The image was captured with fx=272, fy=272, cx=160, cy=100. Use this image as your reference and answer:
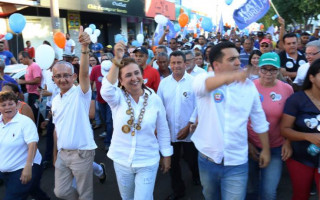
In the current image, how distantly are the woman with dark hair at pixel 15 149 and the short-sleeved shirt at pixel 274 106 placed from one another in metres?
2.41

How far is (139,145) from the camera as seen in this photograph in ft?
8.36

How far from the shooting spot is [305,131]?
8.26ft

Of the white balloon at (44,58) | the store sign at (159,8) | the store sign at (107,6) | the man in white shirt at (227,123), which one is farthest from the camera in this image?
the store sign at (159,8)

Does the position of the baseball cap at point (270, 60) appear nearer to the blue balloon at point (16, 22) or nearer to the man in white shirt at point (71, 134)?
the man in white shirt at point (71, 134)

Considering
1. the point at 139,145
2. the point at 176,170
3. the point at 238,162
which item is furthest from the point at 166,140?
the point at 176,170

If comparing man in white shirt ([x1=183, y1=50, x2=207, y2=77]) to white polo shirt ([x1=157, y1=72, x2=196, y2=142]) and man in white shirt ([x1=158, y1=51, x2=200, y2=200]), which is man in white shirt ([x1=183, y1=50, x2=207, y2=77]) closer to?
man in white shirt ([x1=158, y1=51, x2=200, y2=200])

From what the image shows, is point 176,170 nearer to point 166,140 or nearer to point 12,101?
point 166,140

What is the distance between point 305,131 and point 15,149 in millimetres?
2972

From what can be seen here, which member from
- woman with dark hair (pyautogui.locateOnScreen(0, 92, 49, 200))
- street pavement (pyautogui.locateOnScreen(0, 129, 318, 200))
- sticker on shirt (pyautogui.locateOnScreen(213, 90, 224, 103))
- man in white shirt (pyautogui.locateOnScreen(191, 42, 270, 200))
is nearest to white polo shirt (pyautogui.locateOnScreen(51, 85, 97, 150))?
woman with dark hair (pyautogui.locateOnScreen(0, 92, 49, 200))

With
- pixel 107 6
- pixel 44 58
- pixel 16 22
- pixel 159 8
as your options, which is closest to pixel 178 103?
pixel 44 58

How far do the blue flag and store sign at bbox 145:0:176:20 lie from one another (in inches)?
622

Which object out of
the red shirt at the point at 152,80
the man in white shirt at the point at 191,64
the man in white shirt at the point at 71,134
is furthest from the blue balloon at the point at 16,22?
the man in white shirt at the point at 71,134

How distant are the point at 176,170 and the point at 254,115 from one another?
161cm

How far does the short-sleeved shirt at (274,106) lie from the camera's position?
2.71 metres
